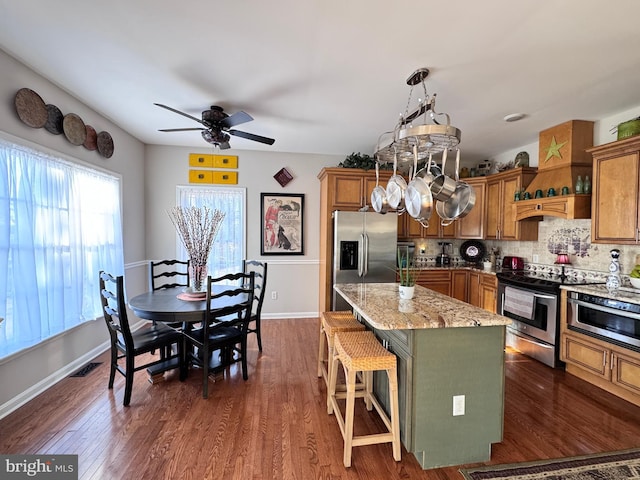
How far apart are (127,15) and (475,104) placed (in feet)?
9.61

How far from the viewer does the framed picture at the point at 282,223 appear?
4.64 m

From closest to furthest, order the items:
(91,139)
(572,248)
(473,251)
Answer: (91,139) < (572,248) < (473,251)

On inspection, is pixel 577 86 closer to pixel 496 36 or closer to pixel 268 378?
→ pixel 496 36

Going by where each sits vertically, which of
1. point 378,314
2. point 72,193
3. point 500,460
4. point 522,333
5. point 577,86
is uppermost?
point 577,86

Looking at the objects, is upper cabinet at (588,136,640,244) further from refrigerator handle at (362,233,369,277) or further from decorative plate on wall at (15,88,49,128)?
decorative plate on wall at (15,88,49,128)

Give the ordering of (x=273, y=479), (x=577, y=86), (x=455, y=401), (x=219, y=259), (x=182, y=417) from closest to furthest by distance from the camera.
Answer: (x=273, y=479)
(x=455, y=401)
(x=182, y=417)
(x=577, y=86)
(x=219, y=259)

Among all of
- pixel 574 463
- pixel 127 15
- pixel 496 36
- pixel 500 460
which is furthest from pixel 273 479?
pixel 496 36

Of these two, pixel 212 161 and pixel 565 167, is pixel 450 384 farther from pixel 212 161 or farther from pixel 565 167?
pixel 212 161

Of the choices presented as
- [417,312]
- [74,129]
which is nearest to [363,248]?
[417,312]

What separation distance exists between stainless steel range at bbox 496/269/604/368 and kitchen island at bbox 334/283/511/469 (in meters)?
1.47

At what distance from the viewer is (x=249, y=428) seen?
2.10 m

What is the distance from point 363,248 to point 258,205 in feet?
6.10

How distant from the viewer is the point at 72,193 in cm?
284

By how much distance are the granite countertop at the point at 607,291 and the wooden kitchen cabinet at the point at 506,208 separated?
1.14m
